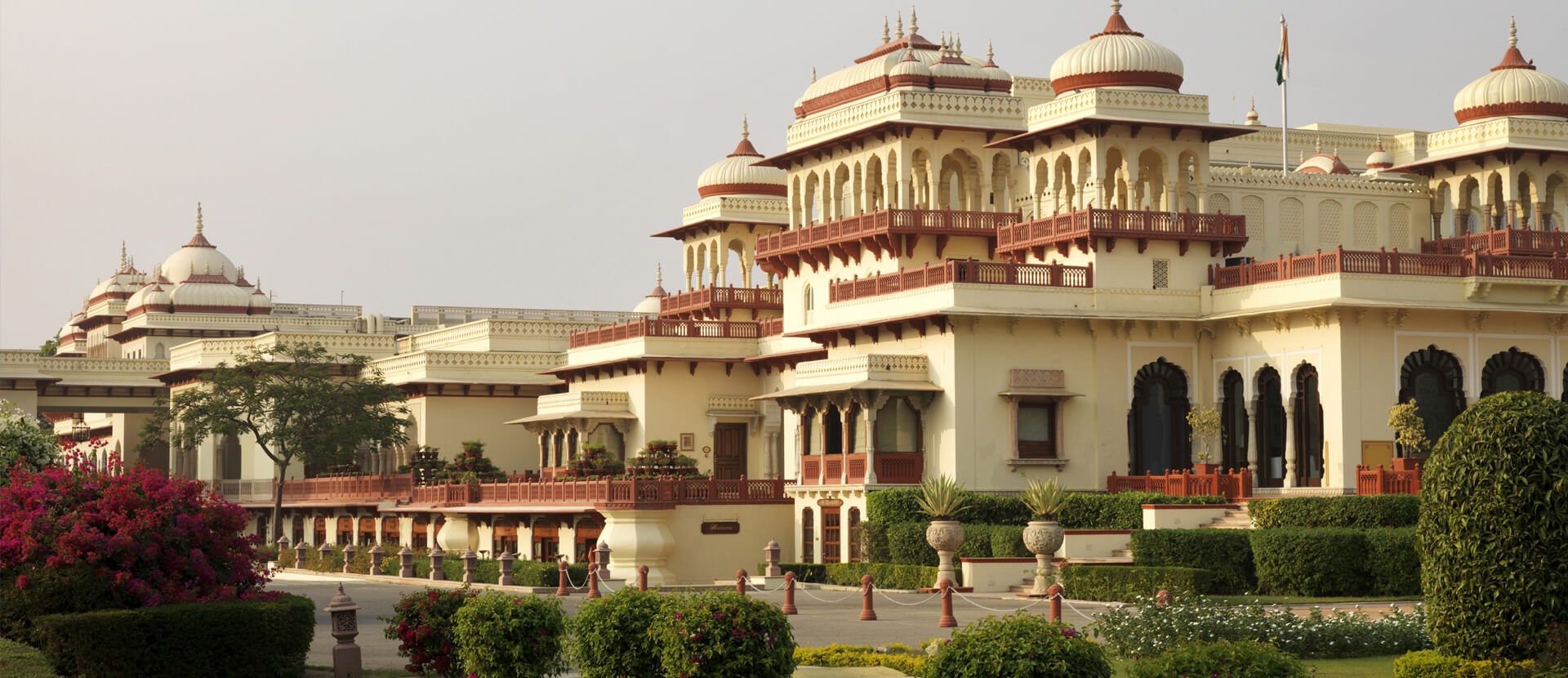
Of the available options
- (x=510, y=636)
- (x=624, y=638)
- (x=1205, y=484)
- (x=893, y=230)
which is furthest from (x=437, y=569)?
(x=624, y=638)

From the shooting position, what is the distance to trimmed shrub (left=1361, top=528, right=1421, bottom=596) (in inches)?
1382

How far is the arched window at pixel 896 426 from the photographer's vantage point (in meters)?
46.4

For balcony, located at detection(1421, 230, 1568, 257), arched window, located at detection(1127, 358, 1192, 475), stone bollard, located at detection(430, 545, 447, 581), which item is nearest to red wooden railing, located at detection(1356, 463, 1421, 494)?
arched window, located at detection(1127, 358, 1192, 475)

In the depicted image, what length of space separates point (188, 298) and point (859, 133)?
38.6 meters

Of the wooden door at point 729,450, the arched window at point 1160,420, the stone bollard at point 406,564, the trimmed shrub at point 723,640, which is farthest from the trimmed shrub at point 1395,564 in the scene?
the wooden door at point 729,450

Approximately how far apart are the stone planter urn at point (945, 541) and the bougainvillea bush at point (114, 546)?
16.8m

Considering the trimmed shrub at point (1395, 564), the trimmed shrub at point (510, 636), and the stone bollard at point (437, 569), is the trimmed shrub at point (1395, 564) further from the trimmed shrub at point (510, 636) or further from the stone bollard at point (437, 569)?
the stone bollard at point (437, 569)

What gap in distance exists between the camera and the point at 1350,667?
24.2 m

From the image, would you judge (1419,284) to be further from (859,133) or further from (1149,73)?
(859,133)

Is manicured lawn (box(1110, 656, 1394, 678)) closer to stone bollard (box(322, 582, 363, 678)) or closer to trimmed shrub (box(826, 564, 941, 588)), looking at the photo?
stone bollard (box(322, 582, 363, 678))

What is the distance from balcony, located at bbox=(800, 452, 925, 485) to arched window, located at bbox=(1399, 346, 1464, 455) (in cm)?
1016

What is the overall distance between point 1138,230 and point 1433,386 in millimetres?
6899

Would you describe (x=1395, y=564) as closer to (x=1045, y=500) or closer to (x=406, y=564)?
(x=1045, y=500)

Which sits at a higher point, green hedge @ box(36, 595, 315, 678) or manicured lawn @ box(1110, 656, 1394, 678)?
green hedge @ box(36, 595, 315, 678)
